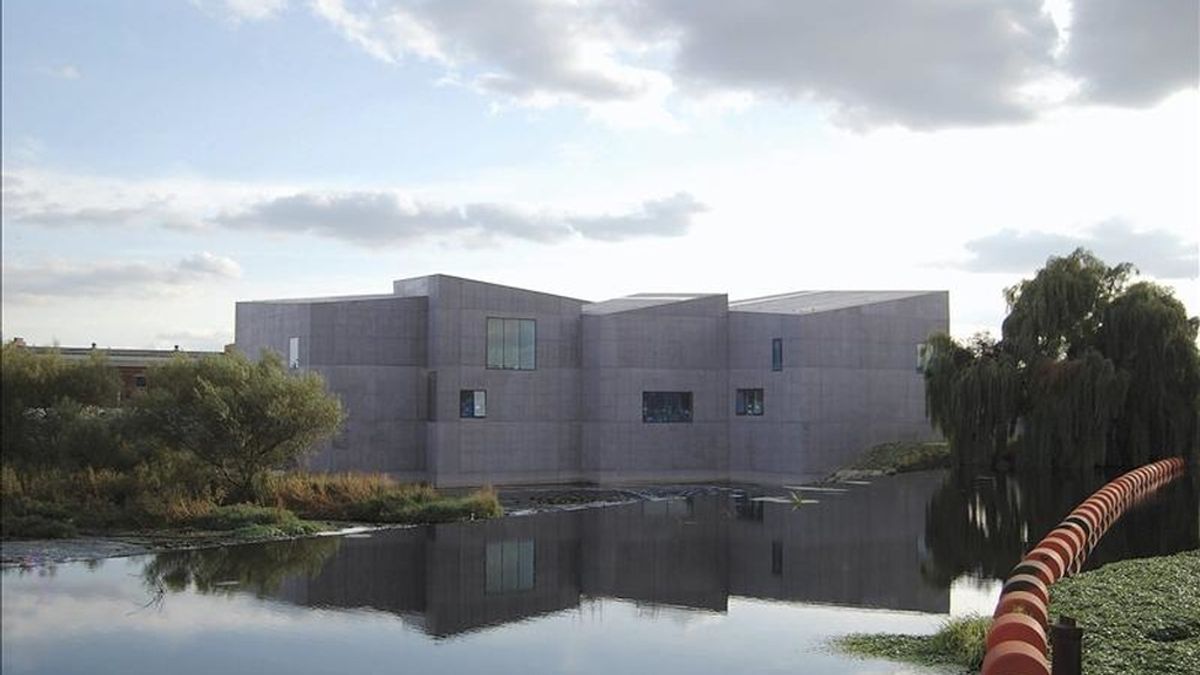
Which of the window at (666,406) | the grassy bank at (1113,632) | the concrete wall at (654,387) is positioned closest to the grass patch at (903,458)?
the concrete wall at (654,387)

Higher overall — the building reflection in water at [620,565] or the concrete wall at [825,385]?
the concrete wall at [825,385]

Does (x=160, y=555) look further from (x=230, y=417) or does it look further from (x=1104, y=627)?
(x=1104, y=627)

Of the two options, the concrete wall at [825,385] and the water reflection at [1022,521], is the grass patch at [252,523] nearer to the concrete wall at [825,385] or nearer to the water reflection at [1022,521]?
the water reflection at [1022,521]

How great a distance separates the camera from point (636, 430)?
38906 millimetres

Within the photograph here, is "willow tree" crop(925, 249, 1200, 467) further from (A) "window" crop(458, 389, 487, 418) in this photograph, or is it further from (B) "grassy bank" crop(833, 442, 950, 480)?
(A) "window" crop(458, 389, 487, 418)

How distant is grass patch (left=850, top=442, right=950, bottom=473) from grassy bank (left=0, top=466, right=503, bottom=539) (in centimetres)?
1669

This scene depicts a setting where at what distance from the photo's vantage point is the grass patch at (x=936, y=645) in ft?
37.6

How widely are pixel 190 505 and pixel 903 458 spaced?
2464 cm

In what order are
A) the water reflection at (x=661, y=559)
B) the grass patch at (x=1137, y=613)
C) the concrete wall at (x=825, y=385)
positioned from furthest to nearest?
the concrete wall at (x=825, y=385) → the water reflection at (x=661, y=559) → the grass patch at (x=1137, y=613)

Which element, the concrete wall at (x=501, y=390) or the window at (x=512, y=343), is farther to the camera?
the window at (x=512, y=343)

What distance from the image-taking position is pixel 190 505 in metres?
22.4

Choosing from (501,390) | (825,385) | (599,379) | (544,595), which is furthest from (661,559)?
(825,385)

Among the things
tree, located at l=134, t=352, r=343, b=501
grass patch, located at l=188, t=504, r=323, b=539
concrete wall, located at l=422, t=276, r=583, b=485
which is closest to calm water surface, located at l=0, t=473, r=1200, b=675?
grass patch, located at l=188, t=504, r=323, b=539

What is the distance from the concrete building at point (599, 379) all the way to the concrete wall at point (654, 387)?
0.05 meters
